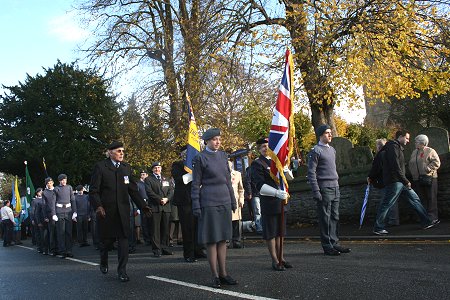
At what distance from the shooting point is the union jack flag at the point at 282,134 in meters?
7.45

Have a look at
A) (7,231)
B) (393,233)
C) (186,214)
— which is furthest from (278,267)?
(7,231)

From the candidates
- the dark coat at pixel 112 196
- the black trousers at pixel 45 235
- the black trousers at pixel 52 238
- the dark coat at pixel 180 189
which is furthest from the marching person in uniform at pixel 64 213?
the dark coat at pixel 112 196

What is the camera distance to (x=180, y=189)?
10.2 m

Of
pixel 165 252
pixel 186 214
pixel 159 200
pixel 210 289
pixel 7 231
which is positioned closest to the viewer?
pixel 210 289

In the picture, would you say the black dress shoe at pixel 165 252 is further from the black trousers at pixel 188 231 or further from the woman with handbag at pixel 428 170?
the woman with handbag at pixel 428 170

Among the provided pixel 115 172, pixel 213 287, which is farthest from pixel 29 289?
pixel 213 287

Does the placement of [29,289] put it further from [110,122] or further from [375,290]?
[110,122]

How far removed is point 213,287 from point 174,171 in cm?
427

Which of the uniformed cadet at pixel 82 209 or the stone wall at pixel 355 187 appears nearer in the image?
the stone wall at pixel 355 187

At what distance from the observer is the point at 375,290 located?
5.61m

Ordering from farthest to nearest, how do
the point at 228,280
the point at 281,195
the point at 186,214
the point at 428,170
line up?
the point at 428,170 < the point at 186,214 < the point at 281,195 < the point at 228,280

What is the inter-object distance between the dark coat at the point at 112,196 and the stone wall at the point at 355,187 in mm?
7195

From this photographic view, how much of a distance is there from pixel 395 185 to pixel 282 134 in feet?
14.1

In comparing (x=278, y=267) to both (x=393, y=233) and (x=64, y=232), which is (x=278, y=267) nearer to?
(x=393, y=233)
